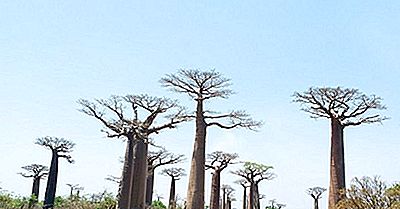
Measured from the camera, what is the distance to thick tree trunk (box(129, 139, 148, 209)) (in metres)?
21.0

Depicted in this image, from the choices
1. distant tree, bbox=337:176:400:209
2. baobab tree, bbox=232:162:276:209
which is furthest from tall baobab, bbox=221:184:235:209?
distant tree, bbox=337:176:400:209

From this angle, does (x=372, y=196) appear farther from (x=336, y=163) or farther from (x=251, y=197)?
(x=251, y=197)

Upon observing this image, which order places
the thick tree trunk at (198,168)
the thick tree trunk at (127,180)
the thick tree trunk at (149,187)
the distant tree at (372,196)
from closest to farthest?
the distant tree at (372,196)
the thick tree trunk at (127,180)
the thick tree trunk at (198,168)
the thick tree trunk at (149,187)

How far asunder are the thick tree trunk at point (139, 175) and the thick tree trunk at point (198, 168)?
194 centimetres

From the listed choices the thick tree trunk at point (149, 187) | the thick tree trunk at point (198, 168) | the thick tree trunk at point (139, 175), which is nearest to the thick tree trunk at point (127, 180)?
the thick tree trunk at point (139, 175)

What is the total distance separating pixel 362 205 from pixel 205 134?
10.2 m

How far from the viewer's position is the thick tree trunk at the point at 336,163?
2150 cm

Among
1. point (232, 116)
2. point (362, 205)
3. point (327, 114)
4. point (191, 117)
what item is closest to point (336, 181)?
point (327, 114)

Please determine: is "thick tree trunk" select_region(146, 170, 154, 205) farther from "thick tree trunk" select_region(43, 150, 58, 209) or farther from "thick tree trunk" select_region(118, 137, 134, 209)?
"thick tree trunk" select_region(118, 137, 134, 209)

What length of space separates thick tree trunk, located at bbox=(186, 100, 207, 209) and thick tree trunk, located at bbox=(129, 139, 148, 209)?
6.38 ft

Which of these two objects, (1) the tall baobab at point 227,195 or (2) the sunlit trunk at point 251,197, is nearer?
(2) the sunlit trunk at point 251,197

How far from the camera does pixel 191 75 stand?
22.5m

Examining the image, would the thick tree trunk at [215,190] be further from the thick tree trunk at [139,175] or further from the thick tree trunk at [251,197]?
the thick tree trunk at [139,175]

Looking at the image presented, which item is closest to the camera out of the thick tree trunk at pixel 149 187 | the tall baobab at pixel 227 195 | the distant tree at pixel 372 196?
the distant tree at pixel 372 196
